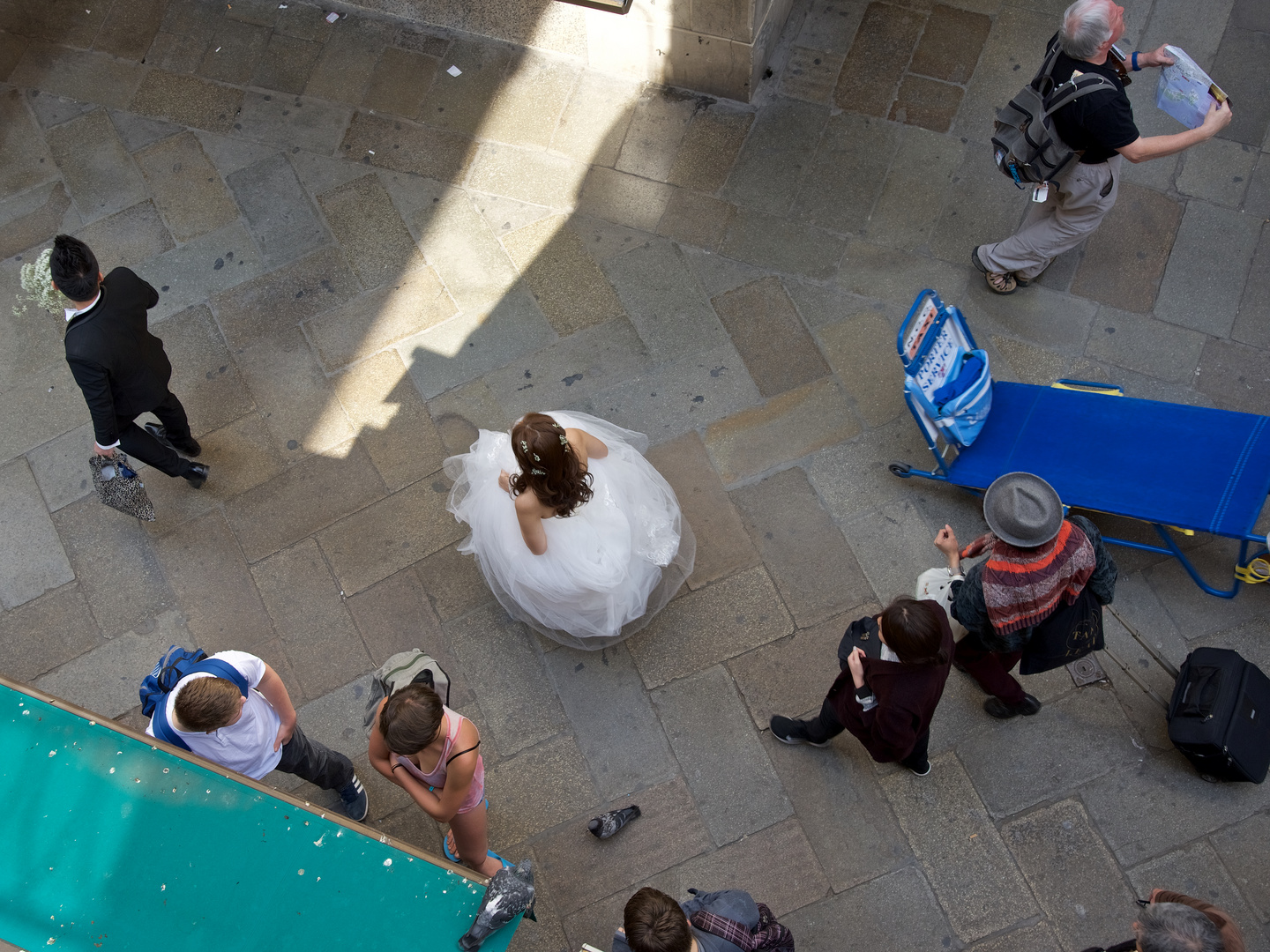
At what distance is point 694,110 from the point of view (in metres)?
5.76

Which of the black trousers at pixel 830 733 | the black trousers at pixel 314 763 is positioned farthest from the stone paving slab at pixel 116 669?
the black trousers at pixel 830 733

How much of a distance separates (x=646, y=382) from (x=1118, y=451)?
244cm

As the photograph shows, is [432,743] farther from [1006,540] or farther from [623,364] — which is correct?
[623,364]

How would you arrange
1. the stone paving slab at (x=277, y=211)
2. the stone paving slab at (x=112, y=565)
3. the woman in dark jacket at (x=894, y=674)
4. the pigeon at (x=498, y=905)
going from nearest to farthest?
the pigeon at (x=498, y=905) → the woman in dark jacket at (x=894, y=674) → the stone paving slab at (x=112, y=565) → the stone paving slab at (x=277, y=211)

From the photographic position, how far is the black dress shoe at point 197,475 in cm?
485

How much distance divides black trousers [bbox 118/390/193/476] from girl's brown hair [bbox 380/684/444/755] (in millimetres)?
2365

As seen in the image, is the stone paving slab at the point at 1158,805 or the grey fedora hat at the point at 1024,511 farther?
the stone paving slab at the point at 1158,805

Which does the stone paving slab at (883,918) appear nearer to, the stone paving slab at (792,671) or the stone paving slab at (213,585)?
the stone paving slab at (792,671)

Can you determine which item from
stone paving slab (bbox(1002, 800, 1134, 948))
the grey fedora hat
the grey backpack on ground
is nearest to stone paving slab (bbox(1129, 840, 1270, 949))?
stone paving slab (bbox(1002, 800, 1134, 948))

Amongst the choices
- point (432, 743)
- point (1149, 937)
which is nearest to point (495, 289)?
point (432, 743)

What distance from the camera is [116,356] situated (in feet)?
13.5

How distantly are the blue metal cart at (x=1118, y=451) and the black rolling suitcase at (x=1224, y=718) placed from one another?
1.62ft

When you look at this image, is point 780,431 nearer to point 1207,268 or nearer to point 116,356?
point 1207,268

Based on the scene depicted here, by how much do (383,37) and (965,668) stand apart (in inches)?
217
